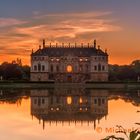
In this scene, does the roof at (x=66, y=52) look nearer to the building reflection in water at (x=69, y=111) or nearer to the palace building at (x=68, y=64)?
the palace building at (x=68, y=64)

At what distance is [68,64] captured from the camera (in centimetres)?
Result: 6506

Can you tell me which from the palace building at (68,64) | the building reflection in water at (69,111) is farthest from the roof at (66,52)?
the building reflection in water at (69,111)

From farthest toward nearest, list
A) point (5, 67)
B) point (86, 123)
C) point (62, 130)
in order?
point (5, 67) → point (86, 123) → point (62, 130)

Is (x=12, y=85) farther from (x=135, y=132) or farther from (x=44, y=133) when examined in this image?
(x=135, y=132)

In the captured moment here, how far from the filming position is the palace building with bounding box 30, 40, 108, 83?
210ft

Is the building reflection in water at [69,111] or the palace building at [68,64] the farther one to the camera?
the palace building at [68,64]

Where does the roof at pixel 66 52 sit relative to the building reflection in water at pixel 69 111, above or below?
above

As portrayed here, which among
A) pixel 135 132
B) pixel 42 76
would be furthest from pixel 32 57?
pixel 135 132

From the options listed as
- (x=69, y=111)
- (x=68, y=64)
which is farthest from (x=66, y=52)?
(x=69, y=111)

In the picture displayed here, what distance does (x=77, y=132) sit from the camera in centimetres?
1024

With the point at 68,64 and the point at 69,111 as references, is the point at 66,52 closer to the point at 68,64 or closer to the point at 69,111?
the point at 68,64

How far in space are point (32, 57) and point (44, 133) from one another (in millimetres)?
55813

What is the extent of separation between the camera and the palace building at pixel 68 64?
63.9 metres

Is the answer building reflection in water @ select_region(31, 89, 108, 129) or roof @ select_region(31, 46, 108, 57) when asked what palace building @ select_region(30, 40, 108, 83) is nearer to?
roof @ select_region(31, 46, 108, 57)
